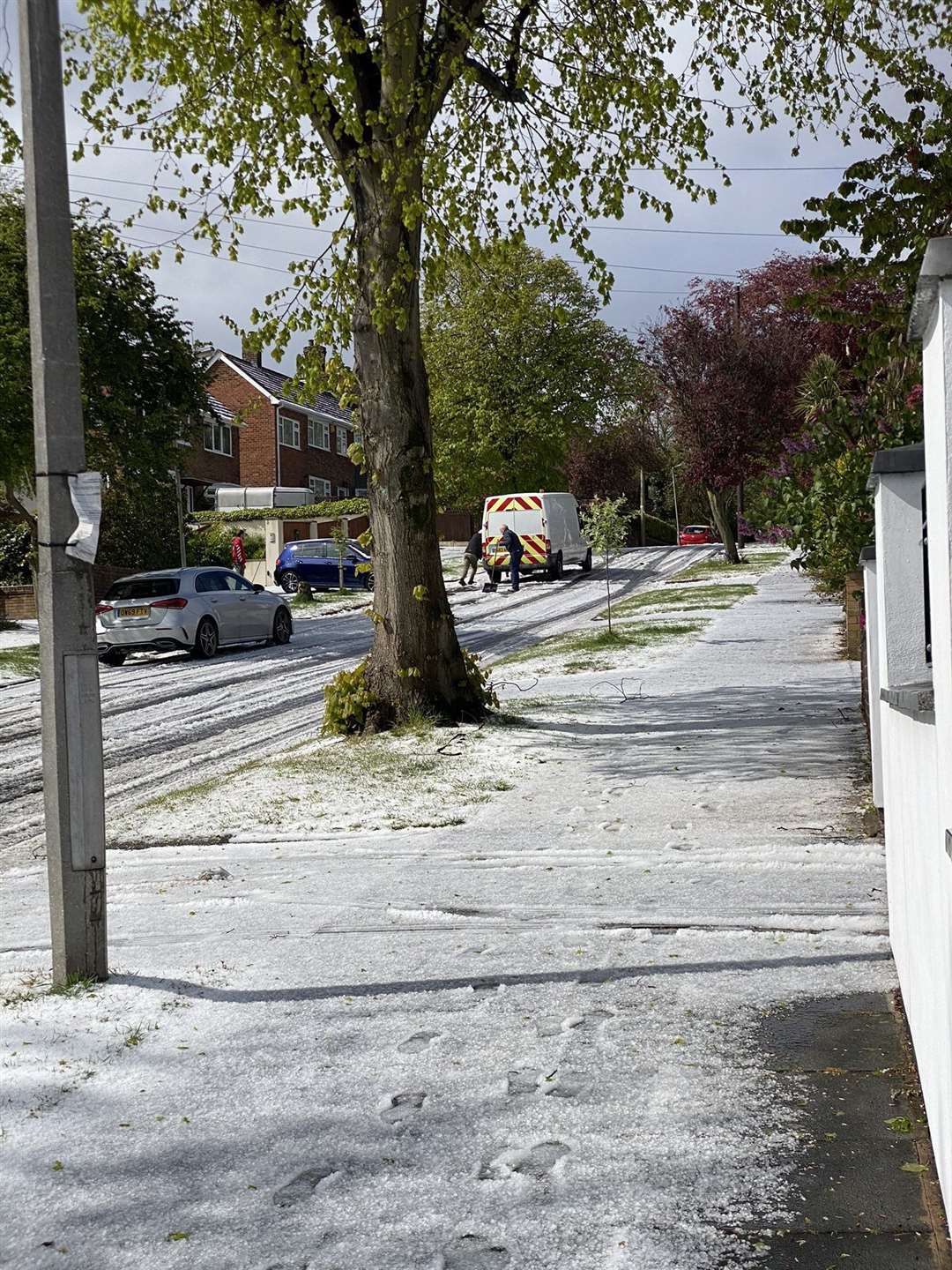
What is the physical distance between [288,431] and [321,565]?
25.8 metres

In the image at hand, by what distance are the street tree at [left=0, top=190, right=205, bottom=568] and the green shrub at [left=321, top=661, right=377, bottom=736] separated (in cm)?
1223

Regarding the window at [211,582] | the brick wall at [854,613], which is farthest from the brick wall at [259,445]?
the brick wall at [854,613]

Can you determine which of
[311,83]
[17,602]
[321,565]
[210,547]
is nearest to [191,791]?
[311,83]

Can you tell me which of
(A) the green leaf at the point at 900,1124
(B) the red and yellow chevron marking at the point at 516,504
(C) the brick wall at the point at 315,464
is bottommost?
(A) the green leaf at the point at 900,1124

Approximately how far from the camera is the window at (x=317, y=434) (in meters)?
66.7

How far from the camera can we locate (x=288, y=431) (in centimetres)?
6400

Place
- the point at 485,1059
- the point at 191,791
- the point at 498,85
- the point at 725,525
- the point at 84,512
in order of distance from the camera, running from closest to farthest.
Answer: the point at 485,1059 → the point at 84,512 → the point at 191,791 → the point at 498,85 → the point at 725,525

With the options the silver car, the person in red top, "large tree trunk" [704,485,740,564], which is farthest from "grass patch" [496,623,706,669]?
"large tree trunk" [704,485,740,564]

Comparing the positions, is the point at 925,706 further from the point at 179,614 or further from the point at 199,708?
the point at 179,614

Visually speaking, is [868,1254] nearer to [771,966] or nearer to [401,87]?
[771,966]

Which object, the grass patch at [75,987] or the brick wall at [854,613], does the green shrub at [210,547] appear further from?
the grass patch at [75,987]

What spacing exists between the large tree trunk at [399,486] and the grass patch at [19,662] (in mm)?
9592

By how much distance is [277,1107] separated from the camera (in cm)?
412

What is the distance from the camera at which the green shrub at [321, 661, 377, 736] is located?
12398 mm
